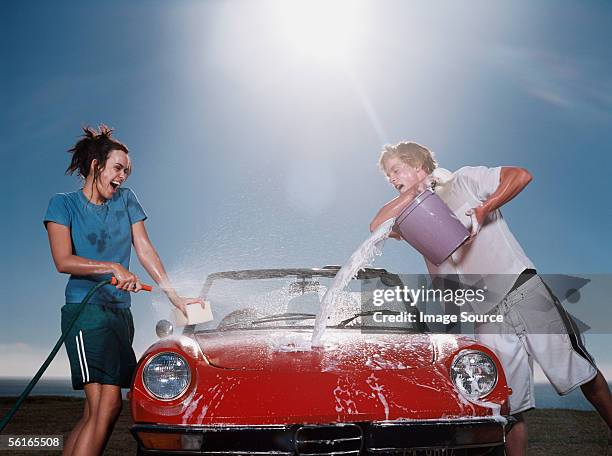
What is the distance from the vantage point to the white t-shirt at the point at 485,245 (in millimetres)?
3068

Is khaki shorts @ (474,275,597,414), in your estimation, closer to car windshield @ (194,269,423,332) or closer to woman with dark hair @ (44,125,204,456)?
car windshield @ (194,269,423,332)

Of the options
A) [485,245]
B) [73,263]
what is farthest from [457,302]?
[73,263]

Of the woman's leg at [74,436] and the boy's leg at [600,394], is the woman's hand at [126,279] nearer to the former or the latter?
the woman's leg at [74,436]

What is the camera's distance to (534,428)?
18.7 ft

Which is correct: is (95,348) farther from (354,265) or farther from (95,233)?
(354,265)

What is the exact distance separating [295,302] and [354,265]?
1.11 feet

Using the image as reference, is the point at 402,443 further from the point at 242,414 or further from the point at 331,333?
the point at 331,333

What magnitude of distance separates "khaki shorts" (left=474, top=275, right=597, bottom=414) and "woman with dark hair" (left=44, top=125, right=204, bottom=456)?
4.84ft

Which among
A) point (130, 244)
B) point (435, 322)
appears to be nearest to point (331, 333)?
point (435, 322)

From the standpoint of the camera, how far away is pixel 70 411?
7.09m

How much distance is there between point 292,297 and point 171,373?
1001mm

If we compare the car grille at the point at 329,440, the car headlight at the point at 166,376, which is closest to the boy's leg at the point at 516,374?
the car grille at the point at 329,440

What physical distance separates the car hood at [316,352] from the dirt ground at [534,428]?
5.35 ft

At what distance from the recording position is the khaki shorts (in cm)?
297
